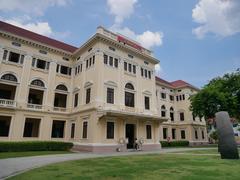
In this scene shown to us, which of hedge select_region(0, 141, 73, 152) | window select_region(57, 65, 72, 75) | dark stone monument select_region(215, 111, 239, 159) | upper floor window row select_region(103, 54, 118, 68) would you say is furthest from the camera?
window select_region(57, 65, 72, 75)

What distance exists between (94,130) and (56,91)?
942 centimetres

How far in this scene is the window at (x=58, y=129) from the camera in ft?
88.6

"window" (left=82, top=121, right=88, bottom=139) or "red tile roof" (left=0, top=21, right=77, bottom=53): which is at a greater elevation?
"red tile roof" (left=0, top=21, right=77, bottom=53)

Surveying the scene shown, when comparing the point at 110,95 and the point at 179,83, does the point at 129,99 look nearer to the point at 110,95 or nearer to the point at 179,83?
the point at 110,95

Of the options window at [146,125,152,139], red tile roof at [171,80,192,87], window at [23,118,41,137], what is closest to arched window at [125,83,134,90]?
window at [146,125,152,139]

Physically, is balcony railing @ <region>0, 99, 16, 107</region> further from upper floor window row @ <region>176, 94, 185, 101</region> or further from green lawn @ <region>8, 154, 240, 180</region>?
upper floor window row @ <region>176, 94, 185, 101</region>

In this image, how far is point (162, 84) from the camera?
4447cm

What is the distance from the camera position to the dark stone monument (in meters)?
13.0

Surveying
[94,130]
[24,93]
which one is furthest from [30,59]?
[94,130]

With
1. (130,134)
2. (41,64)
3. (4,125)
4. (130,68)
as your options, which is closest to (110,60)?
(130,68)

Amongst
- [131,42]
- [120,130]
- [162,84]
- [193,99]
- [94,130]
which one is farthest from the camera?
[162,84]

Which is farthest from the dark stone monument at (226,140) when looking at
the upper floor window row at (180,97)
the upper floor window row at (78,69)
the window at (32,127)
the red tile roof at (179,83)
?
the red tile roof at (179,83)

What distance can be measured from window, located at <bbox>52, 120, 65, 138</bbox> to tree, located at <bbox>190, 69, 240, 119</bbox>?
2279 cm

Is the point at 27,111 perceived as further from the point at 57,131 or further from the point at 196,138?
the point at 196,138
